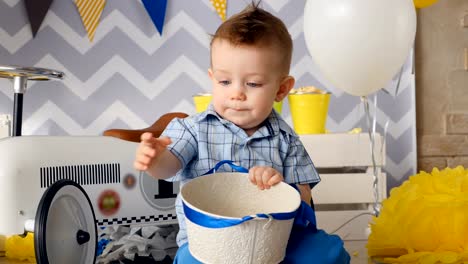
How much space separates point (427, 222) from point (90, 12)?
1.71 metres

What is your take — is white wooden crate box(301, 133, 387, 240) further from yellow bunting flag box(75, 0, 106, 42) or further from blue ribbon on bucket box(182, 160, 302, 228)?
blue ribbon on bucket box(182, 160, 302, 228)

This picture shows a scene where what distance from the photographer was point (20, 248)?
5.64ft

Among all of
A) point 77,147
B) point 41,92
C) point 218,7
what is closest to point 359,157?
point 218,7

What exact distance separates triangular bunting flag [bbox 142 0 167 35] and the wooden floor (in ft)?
4.02

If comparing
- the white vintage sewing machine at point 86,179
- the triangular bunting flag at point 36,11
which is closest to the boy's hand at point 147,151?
the white vintage sewing machine at point 86,179

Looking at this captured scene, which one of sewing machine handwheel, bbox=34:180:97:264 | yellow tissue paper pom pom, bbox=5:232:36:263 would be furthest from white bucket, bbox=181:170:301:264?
yellow tissue paper pom pom, bbox=5:232:36:263

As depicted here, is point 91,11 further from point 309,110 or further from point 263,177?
point 263,177

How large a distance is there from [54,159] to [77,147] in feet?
0.21

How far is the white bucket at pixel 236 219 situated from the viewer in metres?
0.83

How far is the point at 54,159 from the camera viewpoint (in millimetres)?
1390

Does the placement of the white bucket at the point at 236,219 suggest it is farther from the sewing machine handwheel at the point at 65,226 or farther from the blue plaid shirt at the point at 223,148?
the sewing machine handwheel at the point at 65,226

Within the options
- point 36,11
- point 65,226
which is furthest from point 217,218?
point 36,11

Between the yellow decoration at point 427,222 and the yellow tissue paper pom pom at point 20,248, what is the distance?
102 centimetres

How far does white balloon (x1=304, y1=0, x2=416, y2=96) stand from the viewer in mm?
1790
